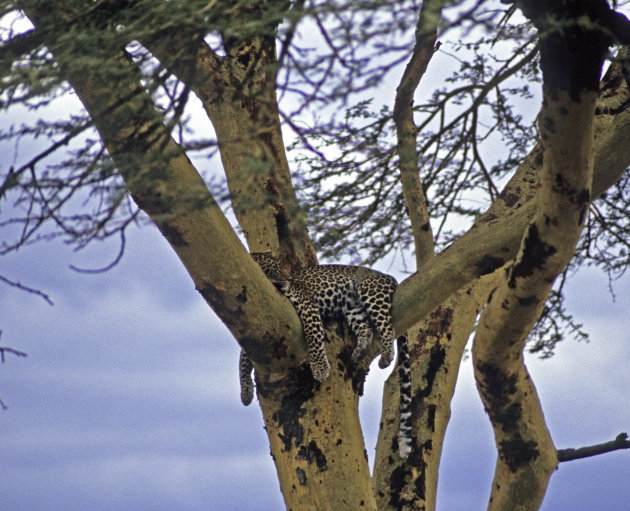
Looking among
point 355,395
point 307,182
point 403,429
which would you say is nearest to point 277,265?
point 307,182

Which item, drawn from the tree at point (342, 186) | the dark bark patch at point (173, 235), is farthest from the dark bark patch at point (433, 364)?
the dark bark patch at point (173, 235)

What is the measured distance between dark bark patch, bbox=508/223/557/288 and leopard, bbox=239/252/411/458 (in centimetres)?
92

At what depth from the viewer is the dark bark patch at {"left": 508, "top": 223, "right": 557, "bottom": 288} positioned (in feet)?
13.7

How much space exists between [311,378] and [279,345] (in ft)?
1.18

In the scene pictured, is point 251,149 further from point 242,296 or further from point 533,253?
point 533,253

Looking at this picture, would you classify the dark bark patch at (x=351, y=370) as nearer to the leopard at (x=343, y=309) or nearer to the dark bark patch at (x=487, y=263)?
the leopard at (x=343, y=309)

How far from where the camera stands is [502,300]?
460 centimetres

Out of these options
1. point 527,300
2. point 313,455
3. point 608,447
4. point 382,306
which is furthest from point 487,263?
point 608,447

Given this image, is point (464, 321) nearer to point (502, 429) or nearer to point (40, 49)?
point (502, 429)

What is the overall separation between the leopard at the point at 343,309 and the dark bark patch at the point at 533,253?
3.00 feet

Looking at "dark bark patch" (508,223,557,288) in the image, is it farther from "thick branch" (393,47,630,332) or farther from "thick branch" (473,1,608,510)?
"thick branch" (393,47,630,332)

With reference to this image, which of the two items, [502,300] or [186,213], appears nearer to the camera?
[186,213]

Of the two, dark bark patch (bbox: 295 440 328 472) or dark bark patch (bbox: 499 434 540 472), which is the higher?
dark bark patch (bbox: 499 434 540 472)

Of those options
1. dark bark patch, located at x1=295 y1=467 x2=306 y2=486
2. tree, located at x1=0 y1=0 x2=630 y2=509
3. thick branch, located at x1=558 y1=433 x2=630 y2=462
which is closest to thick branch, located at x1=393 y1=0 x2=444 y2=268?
tree, located at x1=0 y1=0 x2=630 y2=509
